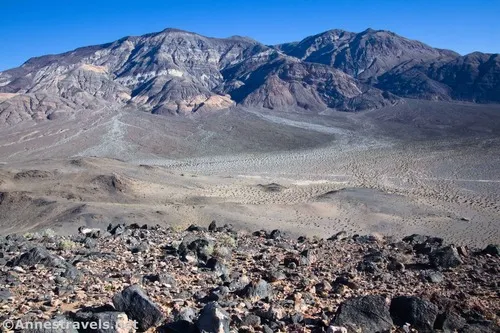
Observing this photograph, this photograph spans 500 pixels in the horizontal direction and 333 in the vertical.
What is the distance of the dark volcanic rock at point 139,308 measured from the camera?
4684 mm

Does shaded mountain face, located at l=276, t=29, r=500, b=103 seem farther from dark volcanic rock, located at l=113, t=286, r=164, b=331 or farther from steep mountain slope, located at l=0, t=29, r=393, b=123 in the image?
dark volcanic rock, located at l=113, t=286, r=164, b=331

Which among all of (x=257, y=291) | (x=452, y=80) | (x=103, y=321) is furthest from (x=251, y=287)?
(x=452, y=80)

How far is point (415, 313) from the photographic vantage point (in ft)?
16.5

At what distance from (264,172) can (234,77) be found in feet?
337

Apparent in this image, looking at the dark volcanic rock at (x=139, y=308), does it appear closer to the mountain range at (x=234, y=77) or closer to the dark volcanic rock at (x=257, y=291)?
the dark volcanic rock at (x=257, y=291)

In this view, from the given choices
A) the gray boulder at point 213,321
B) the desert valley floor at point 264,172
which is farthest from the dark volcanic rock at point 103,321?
the desert valley floor at point 264,172

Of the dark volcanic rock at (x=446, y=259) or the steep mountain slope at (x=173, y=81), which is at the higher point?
the steep mountain slope at (x=173, y=81)

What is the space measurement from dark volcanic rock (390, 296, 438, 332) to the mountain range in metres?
80.8

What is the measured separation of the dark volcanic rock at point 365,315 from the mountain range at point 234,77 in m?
80.6

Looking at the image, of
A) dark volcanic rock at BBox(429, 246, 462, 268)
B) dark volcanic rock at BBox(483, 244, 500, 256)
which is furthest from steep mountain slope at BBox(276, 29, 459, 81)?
dark volcanic rock at BBox(429, 246, 462, 268)

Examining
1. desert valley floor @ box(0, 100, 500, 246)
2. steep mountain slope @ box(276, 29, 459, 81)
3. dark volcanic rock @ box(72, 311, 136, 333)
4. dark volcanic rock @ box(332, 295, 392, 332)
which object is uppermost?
steep mountain slope @ box(276, 29, 459, 81)

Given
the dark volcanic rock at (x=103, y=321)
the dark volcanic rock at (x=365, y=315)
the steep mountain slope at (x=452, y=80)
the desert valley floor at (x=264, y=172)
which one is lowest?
the desert valley floor at (x=264, y=172)

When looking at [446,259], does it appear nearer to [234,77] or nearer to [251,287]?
[251,287]

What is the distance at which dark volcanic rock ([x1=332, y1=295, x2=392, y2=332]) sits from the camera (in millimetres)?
4781
